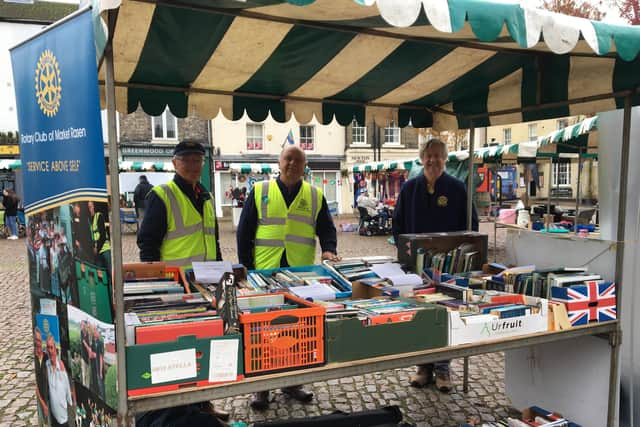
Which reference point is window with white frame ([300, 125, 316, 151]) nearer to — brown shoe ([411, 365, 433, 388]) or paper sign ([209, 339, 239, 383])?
brown shoe ([411, 365, 433, 388])

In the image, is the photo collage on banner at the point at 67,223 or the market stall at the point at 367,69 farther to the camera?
the market stall at the point at 367,69

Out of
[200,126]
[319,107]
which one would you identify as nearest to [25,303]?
[319,107]

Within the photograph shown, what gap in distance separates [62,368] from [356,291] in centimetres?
166

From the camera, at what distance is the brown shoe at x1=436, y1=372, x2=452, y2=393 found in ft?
13.6

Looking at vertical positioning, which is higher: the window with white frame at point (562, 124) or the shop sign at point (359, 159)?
the window with white frame at point (562, 124)

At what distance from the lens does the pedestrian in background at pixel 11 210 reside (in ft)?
48.1

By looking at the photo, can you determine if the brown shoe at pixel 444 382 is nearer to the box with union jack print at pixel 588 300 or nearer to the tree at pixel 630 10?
the box with union jack print at pixel 588 300

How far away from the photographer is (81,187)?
6.33ft

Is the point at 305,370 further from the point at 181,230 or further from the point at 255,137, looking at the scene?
the point at 255,137

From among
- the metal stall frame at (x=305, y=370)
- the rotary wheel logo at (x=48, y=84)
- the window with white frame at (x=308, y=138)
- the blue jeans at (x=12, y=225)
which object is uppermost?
the window with white frame at (x=308, y=138)

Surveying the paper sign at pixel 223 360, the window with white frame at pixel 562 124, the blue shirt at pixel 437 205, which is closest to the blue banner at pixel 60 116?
the paper sign at pixel 223 360

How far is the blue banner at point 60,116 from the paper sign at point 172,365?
0.67m

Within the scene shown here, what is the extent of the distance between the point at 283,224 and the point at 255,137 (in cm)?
2243

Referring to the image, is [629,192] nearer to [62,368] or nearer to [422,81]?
[422,81]
